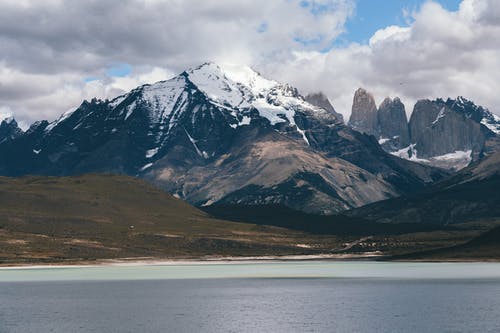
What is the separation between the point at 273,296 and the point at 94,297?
36707 millimetres

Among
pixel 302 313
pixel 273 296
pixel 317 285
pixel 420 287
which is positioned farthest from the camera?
pixel 317 285

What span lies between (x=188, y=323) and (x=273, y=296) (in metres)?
46.7

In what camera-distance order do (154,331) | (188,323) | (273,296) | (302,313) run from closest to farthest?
(154,331) → (188,323) → (302,313) → (273,296)

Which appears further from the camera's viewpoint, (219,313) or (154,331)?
(219,313)

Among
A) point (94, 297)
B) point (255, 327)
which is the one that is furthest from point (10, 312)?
point (255, 327)

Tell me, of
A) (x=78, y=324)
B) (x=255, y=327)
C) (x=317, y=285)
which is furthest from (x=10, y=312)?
(x=317, y=285)

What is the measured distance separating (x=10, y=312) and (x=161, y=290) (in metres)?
52.5

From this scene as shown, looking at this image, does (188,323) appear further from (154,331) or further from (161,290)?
(161,290)

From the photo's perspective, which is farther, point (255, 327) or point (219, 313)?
point (219, 313)

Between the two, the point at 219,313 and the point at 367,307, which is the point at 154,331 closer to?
the point at 219,313

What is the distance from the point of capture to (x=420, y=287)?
604ft

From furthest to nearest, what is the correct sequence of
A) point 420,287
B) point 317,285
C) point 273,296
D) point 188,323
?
point 317,285
point 420,287
point 273,296
point 188,323

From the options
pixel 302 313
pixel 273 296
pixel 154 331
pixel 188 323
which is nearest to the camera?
pixel 154 331

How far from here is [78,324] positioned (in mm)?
125250
